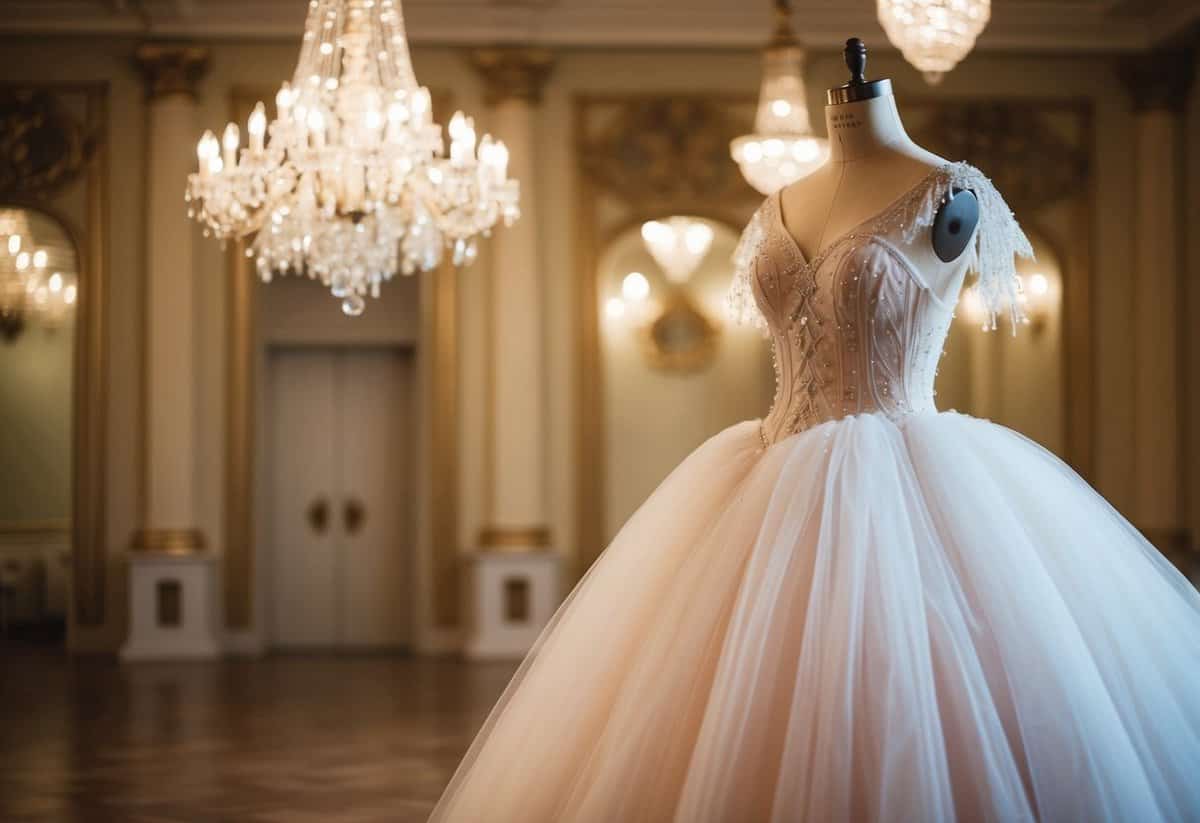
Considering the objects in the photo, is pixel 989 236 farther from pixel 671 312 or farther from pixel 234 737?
pixel 671 312

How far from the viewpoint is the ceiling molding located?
905 cm

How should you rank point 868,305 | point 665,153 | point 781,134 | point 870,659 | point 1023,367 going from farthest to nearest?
point 1023,367
point 665,153
point 781,134
point 868,305
point 870,659

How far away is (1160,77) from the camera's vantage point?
941cm

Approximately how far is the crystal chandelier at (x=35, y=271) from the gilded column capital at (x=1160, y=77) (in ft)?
23.3

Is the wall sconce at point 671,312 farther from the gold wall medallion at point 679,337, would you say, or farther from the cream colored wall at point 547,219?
the cream colored wall at point 547,219

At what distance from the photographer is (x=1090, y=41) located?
372 inches

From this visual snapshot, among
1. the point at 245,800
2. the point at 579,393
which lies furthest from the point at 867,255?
the point at 579,393

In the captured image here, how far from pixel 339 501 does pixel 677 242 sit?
297cm

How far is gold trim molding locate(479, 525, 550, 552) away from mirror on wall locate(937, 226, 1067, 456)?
2.86 meters

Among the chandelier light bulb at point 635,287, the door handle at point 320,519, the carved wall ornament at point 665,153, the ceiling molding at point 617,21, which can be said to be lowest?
the door handle at point 320,519

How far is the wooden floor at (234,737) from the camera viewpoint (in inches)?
177

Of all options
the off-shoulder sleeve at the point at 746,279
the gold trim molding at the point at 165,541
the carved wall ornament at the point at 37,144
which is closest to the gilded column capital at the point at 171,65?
the carved wall ornament at the point at 37,144

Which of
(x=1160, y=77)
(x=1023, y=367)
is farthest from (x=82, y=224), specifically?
(x=1160, y=77)

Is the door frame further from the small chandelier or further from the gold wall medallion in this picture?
the small chandelier
